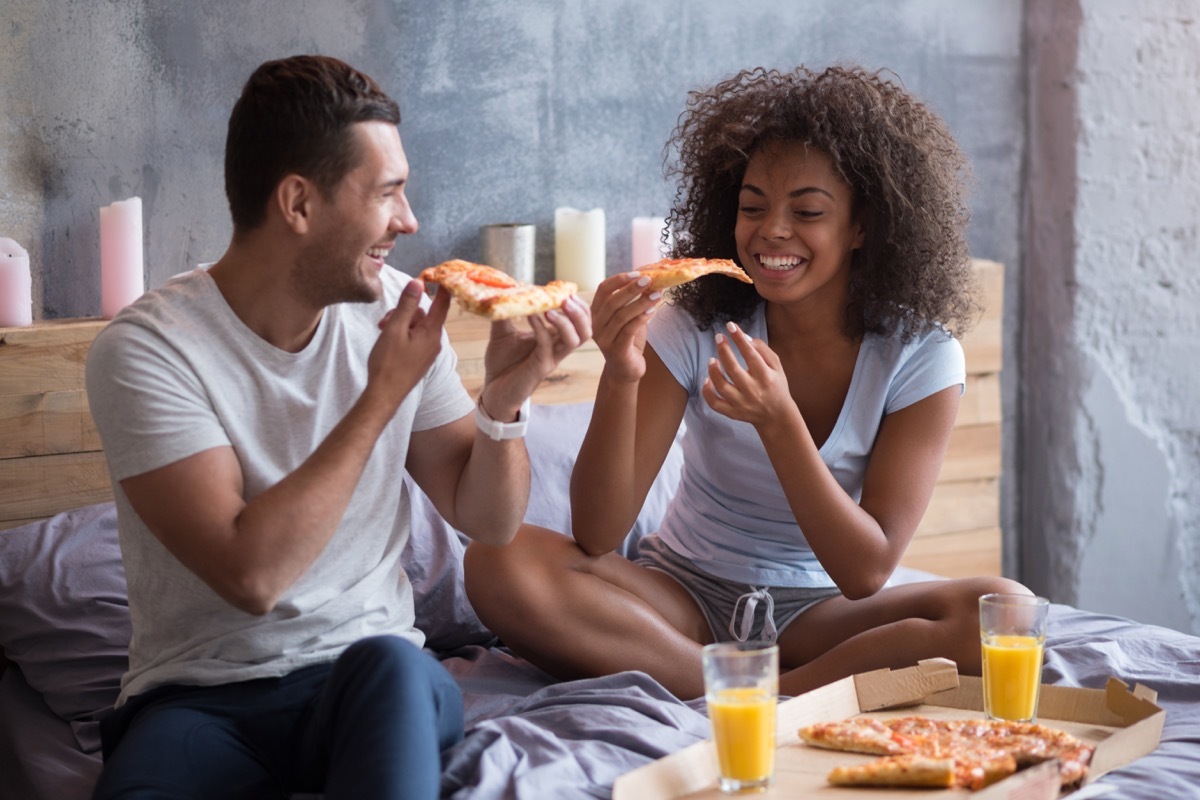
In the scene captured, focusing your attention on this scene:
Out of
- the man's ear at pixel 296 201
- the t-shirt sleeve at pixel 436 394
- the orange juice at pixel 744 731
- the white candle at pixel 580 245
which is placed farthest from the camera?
the white candle at pixel 580 245

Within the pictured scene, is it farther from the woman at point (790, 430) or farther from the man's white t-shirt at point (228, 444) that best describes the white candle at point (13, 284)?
the woman at point (790, 430)

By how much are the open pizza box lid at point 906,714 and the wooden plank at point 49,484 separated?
1.43m

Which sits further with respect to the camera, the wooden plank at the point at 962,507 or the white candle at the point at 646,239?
the wooden plank at the point at 962,507

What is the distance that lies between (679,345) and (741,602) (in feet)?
1.41

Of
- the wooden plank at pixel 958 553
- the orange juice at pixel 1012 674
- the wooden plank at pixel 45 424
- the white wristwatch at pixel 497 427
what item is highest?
the white wristwatch at pixel 497 427

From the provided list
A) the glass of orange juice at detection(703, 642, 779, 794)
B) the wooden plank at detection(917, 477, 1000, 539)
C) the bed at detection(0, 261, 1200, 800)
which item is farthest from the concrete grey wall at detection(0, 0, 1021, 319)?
the glass of orange juice at detection(703, 642, 779, 794)

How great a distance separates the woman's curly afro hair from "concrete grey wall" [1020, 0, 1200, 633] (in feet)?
4.23

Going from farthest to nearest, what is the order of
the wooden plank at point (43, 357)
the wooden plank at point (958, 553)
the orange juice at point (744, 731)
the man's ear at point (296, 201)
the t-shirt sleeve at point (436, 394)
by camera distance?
1. the wooden plank at point (958, 553)
2. the wooden plank at point (43, 357)
3. the t-shirt sleeve at point (436, 394)
4. the man's ear at point (296, 201)
5. the orange juice at point (744, 731)

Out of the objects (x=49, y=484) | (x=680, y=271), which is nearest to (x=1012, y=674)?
(x=680, y=271)

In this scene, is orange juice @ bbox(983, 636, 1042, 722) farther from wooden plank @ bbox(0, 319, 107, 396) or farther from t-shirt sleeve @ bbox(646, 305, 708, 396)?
wooden plank @ bbox(0, 319, 107, 396)

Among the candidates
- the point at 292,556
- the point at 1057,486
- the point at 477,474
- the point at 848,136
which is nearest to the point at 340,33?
the point at 848,136

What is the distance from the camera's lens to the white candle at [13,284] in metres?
2.43

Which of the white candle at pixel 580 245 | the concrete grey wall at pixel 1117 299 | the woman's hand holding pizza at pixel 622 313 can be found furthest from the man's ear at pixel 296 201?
the concrete grey wall at pixel 1117 299

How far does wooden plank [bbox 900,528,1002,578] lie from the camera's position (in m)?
3.34
